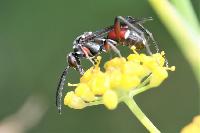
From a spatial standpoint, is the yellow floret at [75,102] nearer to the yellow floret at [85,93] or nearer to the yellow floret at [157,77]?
the yellow floret at [85,93]

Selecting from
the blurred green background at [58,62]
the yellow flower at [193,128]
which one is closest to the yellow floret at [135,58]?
the yellow flower at [193,128]

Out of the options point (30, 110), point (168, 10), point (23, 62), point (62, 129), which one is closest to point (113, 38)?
point (168, 10)

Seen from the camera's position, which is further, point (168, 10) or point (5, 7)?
point (5, 7)

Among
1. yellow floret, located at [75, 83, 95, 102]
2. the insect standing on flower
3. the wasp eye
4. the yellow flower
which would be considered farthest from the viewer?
the wasp eye

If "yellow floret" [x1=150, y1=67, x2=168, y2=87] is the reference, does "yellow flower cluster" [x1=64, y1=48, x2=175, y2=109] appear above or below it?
above

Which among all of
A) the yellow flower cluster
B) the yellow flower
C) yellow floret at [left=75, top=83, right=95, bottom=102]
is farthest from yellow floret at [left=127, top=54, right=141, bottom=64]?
the yellow flower

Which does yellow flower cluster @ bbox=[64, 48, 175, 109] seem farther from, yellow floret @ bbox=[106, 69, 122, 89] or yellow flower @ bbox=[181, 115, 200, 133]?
yellow flower @ bbox=[181, 115, 200, 133]

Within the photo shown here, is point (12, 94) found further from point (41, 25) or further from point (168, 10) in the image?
point (168, 10)

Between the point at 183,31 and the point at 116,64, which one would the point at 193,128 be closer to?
the point at 183,31
